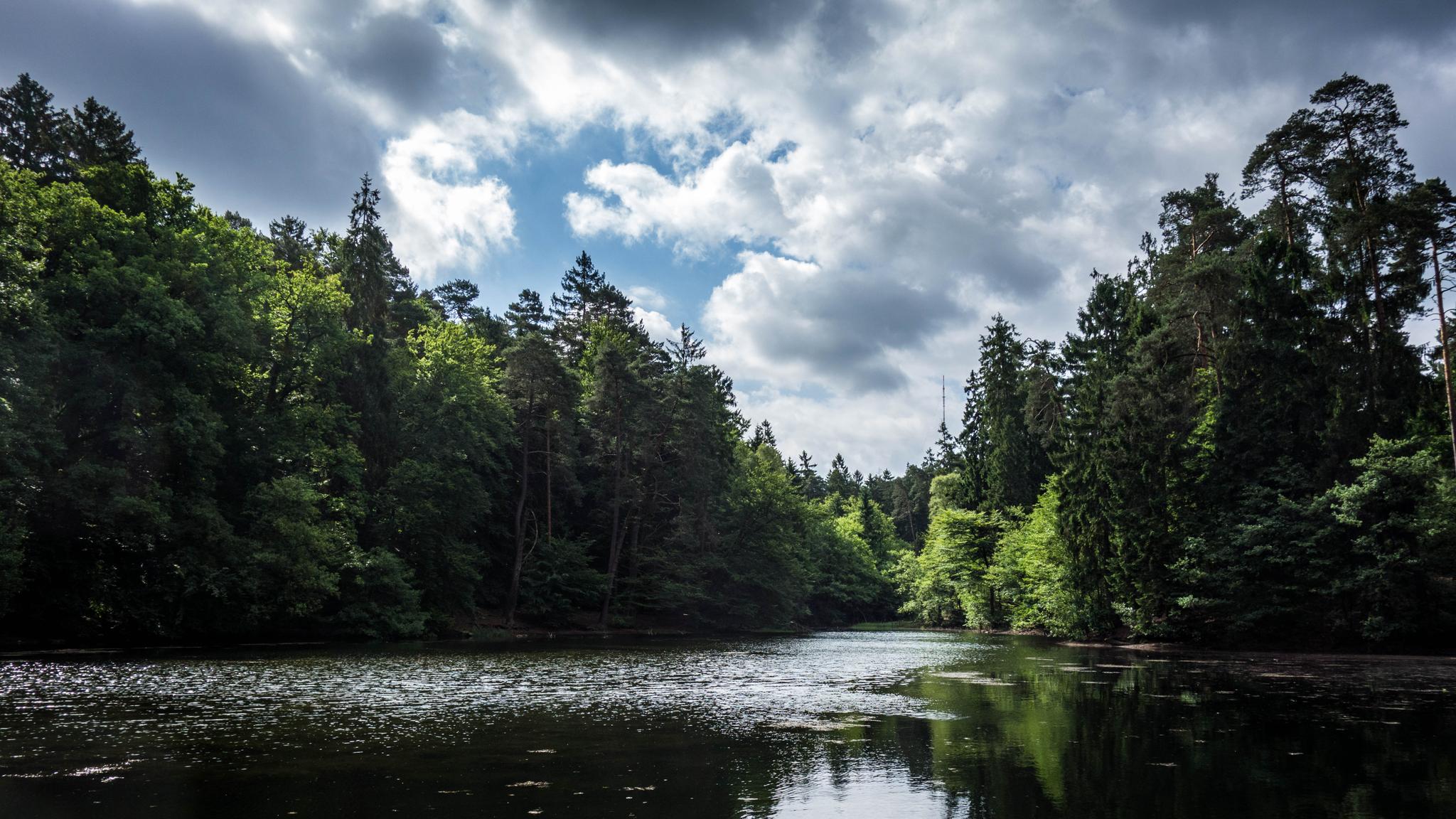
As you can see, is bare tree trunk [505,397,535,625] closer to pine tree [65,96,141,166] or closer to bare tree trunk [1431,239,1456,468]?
pine tree [65,96,141,166]

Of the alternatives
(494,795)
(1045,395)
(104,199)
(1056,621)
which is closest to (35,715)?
(494,795)

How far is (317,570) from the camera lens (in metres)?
36.0

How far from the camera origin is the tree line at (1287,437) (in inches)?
1231

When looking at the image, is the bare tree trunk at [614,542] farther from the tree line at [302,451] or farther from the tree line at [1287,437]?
the tree line at [1287,437]

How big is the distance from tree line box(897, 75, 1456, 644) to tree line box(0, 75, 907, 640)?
28021 millimetres

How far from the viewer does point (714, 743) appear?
1262cm

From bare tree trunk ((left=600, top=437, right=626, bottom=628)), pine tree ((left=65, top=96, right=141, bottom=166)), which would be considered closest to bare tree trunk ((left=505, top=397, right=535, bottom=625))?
bare tree trunk ((left=600, top=437, right=626, bottom=628))

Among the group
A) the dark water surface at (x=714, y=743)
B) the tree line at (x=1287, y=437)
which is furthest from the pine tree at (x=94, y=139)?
the tree line at (x=1287, y=437)

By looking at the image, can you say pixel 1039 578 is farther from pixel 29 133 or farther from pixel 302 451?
pixel 29 133

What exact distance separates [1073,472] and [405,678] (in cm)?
3671

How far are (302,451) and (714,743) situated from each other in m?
33.9

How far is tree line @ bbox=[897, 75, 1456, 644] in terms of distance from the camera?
3127 centimetres

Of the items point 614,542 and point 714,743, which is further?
point 614,542

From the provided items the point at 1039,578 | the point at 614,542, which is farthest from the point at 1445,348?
the point at 614,542
